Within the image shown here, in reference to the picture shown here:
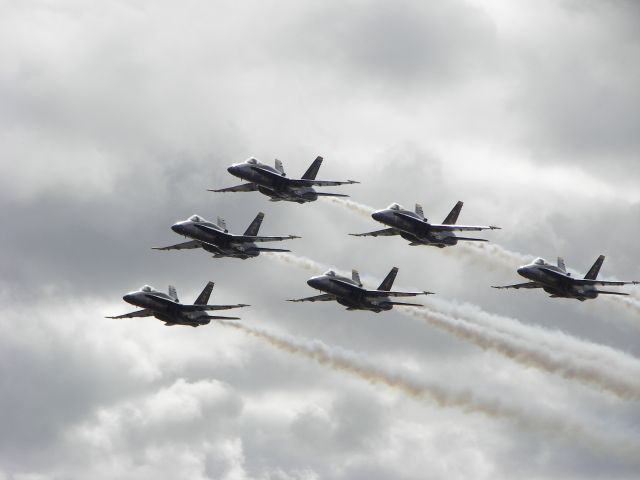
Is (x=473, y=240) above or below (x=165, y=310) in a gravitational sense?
above

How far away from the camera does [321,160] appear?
150750mm

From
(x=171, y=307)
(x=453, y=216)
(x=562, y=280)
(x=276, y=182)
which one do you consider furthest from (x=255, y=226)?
(x=562, y=280)

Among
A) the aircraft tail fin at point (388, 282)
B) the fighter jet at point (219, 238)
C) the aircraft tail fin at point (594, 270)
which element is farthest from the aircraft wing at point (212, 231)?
the aircraft tail fin at point (594, 270)

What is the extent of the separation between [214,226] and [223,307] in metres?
8.53

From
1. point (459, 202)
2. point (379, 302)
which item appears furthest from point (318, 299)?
point (459, 202)

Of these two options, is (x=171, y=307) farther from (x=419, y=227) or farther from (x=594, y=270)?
(x=594, y=270)

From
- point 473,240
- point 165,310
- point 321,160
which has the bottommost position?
point 165,310

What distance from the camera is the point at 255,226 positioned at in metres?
150

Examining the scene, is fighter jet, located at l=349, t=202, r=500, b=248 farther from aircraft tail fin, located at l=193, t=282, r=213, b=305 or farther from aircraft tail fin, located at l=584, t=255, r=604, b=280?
aircraft tail fin, located at l=193, t=282, r=213, b=305

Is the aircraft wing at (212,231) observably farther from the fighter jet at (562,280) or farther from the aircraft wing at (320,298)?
the fighter jet at (562,280)

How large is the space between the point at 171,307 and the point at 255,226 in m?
13.4

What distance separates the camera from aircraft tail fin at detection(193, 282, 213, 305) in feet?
479

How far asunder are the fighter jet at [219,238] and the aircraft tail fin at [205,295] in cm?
357

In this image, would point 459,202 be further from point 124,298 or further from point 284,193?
point 124,298
